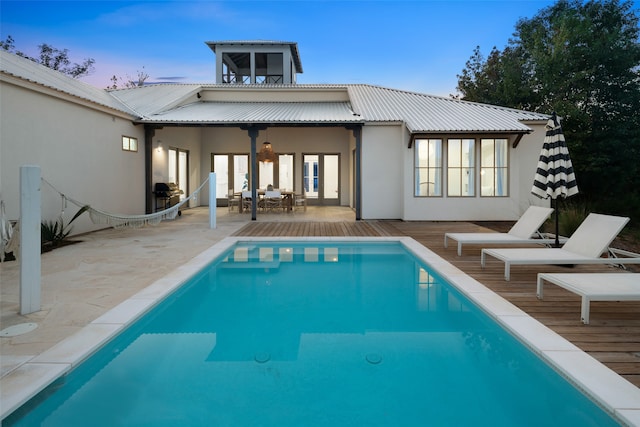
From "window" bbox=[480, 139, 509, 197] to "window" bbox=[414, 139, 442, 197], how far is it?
1212mm

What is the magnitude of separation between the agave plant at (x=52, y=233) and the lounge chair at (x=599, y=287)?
24.8 ft

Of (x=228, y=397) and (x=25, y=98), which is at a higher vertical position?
(x=25, y=98)

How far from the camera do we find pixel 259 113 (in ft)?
41.9

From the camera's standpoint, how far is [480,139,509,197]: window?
→ 1159 centimetres

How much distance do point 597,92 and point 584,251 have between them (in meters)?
15.4

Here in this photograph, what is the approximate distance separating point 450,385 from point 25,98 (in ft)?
26.5

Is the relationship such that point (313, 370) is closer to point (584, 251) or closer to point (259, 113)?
point (584, 251)

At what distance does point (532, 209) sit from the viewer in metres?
6.95

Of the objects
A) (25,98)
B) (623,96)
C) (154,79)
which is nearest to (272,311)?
(25,98)

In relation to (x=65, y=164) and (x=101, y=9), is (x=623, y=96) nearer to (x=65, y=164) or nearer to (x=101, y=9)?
(x=65, y=164)

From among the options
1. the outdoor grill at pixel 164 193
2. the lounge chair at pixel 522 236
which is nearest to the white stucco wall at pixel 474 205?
the lounge chair at pixel 522 236

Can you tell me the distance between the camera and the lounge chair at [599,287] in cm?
336

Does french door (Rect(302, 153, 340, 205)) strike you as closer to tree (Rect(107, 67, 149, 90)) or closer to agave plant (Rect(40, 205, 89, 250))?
agave plant (Rect(40, 205, 89, 250))

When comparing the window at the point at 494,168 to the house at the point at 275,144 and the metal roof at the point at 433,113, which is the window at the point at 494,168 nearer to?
the house at the point at 275,144
